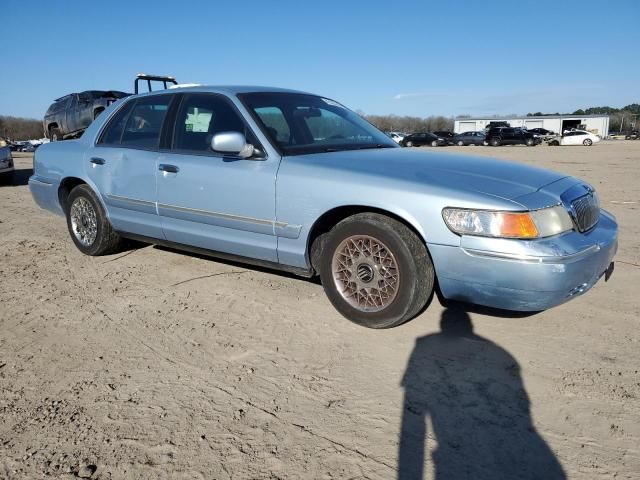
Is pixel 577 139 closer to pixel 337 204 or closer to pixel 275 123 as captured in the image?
pixel 275 123

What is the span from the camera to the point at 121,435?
2.27m

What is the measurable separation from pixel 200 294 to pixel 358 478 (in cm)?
240

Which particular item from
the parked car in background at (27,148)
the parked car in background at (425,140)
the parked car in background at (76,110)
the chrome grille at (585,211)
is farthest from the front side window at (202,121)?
the parked car in background at (27,148)

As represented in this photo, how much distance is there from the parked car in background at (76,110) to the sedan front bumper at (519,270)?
13.3 meters

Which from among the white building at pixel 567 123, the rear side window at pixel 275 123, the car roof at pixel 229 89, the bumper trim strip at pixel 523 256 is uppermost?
the white building at pixel 567 123

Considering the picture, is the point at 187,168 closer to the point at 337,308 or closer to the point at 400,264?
the point at 337,308

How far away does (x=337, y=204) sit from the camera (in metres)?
3.33

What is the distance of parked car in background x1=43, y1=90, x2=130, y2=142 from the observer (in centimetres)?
1431

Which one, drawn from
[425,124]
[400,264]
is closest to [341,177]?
[400,264]

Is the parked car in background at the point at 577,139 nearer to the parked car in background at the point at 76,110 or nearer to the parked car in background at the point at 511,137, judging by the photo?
the parked car in background at the point at 511,137

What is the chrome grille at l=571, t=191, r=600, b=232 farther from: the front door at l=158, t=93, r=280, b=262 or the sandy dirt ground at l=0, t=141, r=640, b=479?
the front door at l=158, t=93, r=280, b=262

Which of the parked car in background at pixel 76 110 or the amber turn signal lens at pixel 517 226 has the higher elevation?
the parked car in background at pixel 76 110

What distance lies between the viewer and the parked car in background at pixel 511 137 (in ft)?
126

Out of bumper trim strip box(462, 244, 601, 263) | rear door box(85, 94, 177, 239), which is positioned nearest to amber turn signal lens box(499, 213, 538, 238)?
bumper trim strip box(462, 244, 601, 263)
